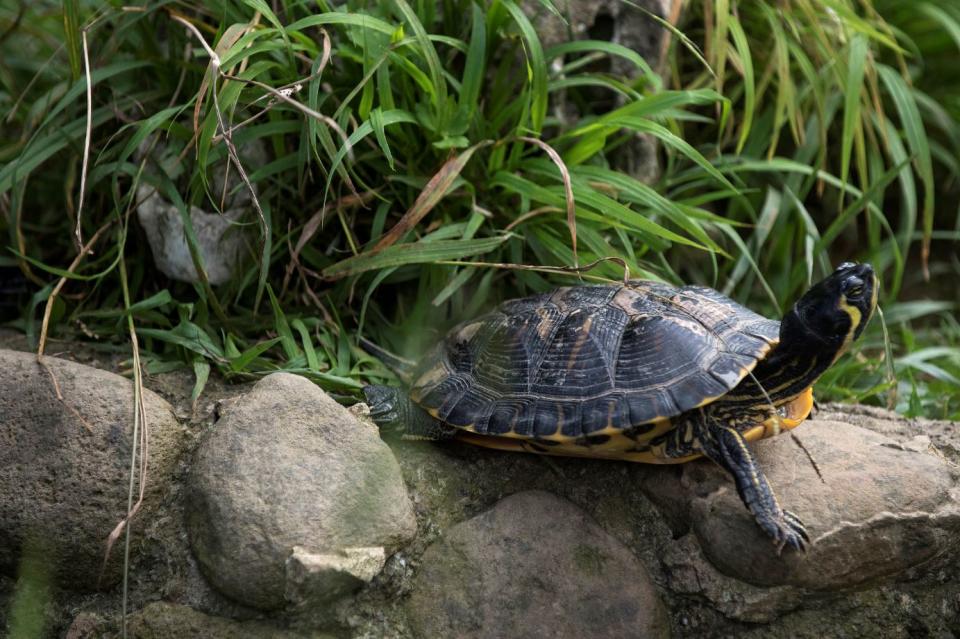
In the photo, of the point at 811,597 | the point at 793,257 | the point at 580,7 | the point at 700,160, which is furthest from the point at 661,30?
the point at 811,597

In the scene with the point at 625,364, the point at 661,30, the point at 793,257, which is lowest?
the point at 793,257

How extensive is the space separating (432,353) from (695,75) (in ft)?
6.27

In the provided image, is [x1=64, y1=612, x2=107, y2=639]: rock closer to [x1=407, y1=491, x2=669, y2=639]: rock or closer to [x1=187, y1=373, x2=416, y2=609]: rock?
[x1=187, y1=373, x2=416, y2=609]: rock

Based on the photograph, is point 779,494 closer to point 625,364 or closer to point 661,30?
point 625,364

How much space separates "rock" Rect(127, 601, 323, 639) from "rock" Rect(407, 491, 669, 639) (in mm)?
334

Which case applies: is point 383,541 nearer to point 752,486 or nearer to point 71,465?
point 71,465

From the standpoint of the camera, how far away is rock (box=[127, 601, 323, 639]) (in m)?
2.03

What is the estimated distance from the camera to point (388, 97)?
261cm

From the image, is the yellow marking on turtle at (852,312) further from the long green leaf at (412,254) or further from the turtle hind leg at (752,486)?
the long green leaf at (412,254)

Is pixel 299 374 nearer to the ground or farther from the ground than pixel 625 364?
nearer to the ground

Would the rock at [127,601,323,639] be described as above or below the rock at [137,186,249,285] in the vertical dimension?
below

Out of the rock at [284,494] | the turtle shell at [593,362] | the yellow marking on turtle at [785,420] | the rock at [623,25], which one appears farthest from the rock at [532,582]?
the rock at [623,25]

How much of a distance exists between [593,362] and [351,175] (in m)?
1.08

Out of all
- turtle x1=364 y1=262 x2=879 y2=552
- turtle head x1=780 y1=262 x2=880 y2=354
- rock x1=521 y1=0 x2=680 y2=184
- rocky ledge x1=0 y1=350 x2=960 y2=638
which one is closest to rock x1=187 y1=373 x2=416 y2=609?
rocky ledge x1=0 y1=350 x2=960 y2=638
